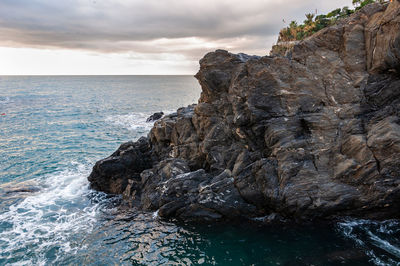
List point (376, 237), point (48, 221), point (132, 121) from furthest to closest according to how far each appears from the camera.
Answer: point (132, 121) → point (48, 221) → point (376, 237)

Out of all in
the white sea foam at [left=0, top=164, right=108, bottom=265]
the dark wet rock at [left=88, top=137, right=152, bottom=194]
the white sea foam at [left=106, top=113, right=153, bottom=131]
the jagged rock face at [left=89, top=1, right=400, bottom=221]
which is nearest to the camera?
the jagged rock face at [left=89, top=1, right=400, bottom=221]

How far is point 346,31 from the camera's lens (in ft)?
60.1

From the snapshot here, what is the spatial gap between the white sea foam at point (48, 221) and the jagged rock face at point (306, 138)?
4.60m

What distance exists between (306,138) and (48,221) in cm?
1984

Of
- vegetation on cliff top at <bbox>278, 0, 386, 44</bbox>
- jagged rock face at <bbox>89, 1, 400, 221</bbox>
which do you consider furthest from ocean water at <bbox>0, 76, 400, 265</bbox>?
vegetation on cliff top at <bbox>278, 0, 386, 44</bbox>

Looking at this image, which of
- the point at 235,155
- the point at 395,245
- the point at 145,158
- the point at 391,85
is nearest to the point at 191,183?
the point at 235,155

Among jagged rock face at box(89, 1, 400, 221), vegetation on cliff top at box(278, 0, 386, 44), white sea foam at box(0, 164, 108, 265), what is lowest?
white sea foam at box(0, 164, 108, 265)

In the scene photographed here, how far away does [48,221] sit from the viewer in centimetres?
1972

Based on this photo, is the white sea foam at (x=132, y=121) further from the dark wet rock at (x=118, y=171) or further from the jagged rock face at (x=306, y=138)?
the jagged rock face at (x=306, y=138)

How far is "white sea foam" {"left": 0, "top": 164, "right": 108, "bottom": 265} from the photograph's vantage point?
53.2 feet

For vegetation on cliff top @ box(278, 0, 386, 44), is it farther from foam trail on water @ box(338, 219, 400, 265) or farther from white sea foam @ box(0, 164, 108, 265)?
white sea foam @ box(0, 164, 108, 265)

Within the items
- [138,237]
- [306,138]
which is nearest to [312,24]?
[306,138]

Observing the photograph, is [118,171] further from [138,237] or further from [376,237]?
[376,237]

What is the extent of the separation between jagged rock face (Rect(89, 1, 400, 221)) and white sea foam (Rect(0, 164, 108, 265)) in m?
4.60
